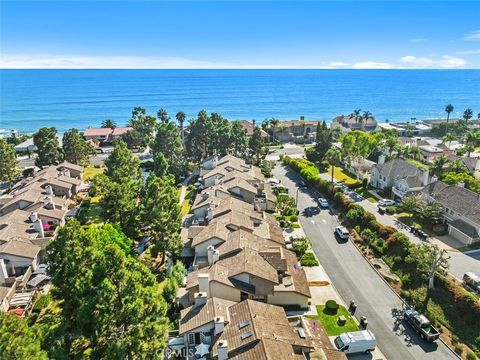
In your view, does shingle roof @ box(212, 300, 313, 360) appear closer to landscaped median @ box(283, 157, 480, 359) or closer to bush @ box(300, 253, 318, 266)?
bush @ box(300, 253, 318, 266)

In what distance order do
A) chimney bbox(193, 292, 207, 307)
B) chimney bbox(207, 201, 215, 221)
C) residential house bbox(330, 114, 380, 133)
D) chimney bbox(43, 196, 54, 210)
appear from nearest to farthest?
chimney bbox(193, 292, 207, 307)
chimney bbox(207, 201, 215, 221)
chimney bbox(43, 196, 54, 210)
residential house bbox(330, 114, 380, 133)

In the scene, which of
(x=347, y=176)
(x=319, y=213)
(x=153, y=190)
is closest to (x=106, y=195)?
(x=153, y=190)

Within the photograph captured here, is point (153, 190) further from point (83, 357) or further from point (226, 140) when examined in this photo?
point (226, 140)

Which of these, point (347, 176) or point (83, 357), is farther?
point (347, 176)

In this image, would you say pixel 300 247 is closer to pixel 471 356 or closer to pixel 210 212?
pixel 210 212

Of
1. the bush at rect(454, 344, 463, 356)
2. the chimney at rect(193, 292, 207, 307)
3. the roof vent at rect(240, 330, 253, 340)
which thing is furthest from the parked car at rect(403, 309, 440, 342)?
the chimney at rect(193, 292, 207, 307)
